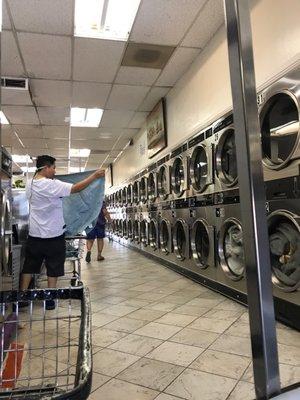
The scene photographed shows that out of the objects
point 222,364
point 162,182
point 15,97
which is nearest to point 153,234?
point 162,182

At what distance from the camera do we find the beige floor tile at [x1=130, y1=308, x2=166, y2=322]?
2.97 metres

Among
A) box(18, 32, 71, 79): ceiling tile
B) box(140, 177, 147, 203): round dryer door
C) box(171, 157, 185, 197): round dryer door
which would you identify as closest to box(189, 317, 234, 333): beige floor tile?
box(171, 157, 185, 197): round dryer door

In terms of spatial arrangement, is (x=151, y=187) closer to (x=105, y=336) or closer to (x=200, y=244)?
(x=200, y=244)

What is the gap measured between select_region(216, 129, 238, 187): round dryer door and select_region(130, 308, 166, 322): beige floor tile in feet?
4.75

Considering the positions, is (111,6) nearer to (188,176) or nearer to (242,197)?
(188,176)

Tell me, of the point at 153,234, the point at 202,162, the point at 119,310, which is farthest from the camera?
the point at 153,234

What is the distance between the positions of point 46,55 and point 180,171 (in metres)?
2.39

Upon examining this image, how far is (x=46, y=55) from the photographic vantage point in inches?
167

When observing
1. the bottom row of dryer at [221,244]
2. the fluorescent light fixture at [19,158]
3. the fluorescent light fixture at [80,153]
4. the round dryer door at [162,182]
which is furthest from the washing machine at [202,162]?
the fluorescent light fixture at [19,158]

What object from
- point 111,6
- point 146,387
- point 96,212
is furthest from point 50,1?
point 146,387

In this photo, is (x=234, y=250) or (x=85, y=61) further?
(x=85, y=61)

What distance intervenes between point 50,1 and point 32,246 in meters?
2.36

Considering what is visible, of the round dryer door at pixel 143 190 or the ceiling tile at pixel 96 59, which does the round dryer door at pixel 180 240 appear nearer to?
the round dryer door at pixel 143 190

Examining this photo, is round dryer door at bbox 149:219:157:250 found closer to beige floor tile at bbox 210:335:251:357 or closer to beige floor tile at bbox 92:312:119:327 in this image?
beige floor tile at bbox 92:312:119:327
